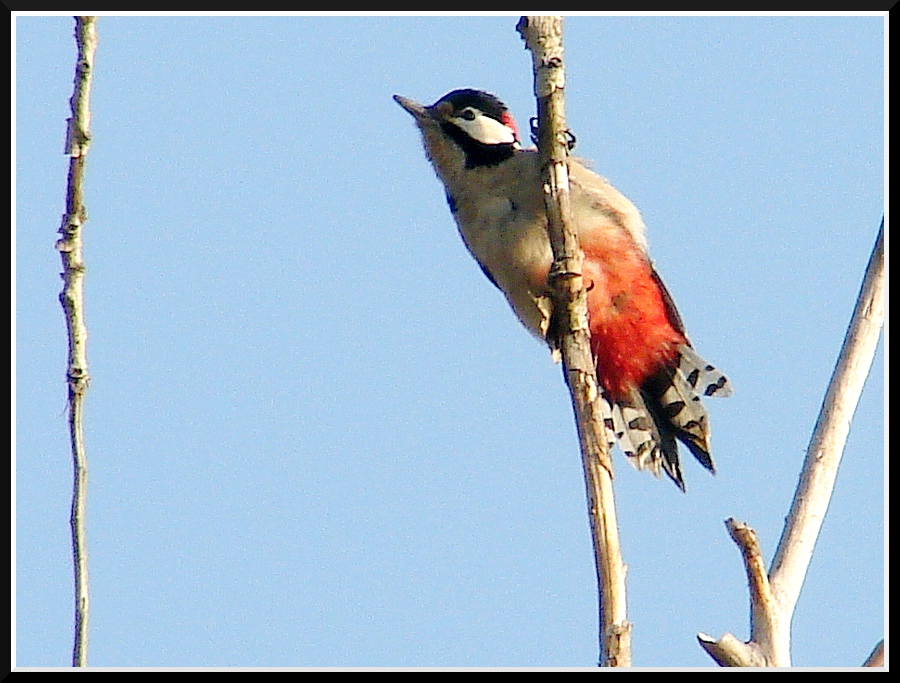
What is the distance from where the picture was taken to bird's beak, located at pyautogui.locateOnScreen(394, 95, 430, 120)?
265 inches

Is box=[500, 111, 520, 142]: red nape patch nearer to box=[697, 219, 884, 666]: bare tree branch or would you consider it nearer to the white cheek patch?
the white cheek patch

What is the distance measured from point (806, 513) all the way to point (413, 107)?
386 centimetres

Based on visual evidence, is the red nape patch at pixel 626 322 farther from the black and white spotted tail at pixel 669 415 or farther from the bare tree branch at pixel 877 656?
the bare tree branch at pixel 877 656

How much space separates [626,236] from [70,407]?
4.02 m

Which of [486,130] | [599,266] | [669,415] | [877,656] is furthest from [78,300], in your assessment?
[669,415]

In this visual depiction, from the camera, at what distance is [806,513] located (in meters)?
3.61

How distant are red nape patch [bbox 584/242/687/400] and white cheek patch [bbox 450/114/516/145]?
2.65ft

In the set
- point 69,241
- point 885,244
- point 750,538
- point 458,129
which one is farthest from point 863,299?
point 458,129

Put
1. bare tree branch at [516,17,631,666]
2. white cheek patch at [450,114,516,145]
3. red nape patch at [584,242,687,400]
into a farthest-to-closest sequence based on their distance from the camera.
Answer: white cheek patch at [450,114,516,145] → red nape patch at [584,242,687,400] → bare tree branch at [516,17,631,666]

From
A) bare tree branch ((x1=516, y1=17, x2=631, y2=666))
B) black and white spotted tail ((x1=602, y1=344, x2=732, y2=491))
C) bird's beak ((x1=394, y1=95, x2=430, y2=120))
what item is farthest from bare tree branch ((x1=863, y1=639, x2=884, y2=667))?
bird's beak ((x1=394, y1=95, x2=430, y2=120))

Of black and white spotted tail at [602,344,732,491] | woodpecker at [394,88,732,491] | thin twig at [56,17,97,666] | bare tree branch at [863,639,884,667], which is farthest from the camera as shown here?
black and white spotted tail at [602,344,732,491]

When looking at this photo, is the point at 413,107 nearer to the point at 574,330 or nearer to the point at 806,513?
the point at 574,330

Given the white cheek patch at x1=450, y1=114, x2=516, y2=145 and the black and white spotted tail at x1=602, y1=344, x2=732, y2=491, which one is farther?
the black and white spotted tail at x1=602, y1=344, x2=732, y2=491

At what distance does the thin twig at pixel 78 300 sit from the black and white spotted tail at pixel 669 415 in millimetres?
4161
